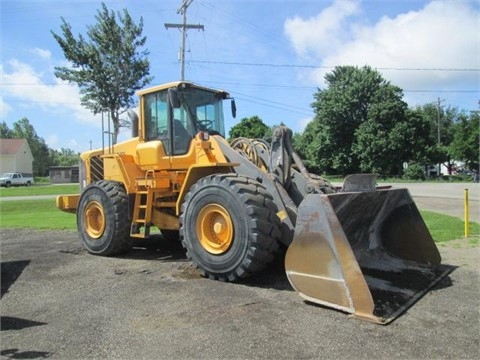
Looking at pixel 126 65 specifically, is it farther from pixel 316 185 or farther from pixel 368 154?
pixel 316 185

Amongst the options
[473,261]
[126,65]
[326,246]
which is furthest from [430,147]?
[326,246]

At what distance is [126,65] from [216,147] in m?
32.1

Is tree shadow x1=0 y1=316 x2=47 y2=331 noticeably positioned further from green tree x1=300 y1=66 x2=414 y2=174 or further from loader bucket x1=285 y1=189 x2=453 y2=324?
green tree x1=300 y1=66 x2=414 y2=174

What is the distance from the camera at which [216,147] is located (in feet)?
24.5


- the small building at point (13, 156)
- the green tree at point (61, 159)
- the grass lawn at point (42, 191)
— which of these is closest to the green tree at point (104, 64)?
the grass lawn at point (42, 191)

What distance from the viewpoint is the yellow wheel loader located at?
5.23 meters

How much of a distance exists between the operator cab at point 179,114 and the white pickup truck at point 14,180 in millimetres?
54713

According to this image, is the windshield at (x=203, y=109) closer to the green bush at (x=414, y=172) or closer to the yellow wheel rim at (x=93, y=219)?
the yellow wheel rim at (x=93, y=219)

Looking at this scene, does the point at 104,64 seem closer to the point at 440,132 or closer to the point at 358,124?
the point at 358,124

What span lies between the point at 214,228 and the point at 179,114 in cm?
251

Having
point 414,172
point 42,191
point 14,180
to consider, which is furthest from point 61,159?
point 414,172

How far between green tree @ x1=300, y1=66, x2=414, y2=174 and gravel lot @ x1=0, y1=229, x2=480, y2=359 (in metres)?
40.0

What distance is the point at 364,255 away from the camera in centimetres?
628

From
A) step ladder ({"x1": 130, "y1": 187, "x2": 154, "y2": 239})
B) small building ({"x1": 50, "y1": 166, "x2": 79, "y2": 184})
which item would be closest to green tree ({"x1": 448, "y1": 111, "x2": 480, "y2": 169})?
step ladder ({"x1": 130, "y1": 187, "x2": 154, "y2": 239})
